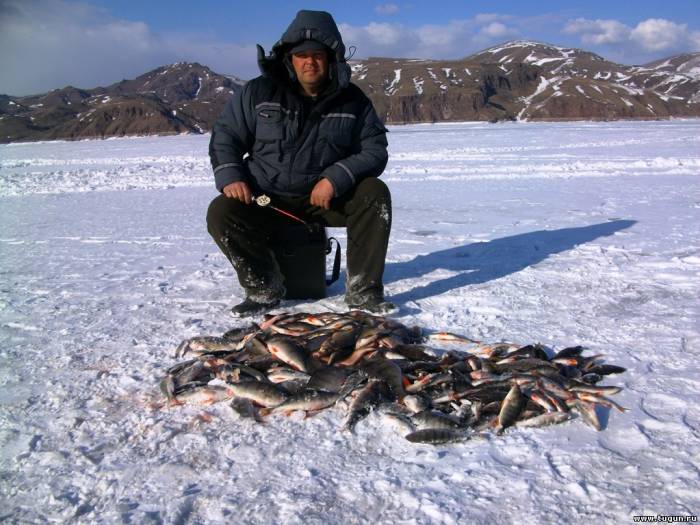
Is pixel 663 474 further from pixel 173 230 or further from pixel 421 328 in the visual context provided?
pixel 173 230

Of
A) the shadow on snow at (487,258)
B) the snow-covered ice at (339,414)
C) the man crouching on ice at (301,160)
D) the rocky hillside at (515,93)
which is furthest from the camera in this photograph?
the rocky hillside at (515,93)

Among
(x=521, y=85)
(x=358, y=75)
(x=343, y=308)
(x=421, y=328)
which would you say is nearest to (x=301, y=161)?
(x=343, y=308)

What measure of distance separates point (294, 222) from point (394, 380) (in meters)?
1.72

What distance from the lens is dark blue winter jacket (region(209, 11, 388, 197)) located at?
144 inches

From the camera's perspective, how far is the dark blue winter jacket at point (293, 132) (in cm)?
366

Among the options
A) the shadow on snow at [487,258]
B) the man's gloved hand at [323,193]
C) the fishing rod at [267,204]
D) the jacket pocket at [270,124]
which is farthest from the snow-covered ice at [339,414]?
the jacket pocket at [270,124]

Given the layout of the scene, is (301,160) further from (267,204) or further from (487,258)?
(487,258)

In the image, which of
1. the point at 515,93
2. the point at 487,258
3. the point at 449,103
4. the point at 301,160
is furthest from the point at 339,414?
the point at 515,93

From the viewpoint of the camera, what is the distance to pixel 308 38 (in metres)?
3.54

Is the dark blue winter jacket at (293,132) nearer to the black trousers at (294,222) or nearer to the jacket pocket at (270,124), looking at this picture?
the jacket pocket at (270,124)

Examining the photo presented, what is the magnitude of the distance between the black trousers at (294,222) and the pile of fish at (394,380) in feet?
2.42

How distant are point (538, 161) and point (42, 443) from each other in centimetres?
1519

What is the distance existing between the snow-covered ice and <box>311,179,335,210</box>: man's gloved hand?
808 millimetres

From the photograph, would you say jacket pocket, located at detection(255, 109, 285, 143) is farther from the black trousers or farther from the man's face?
the black trousers
